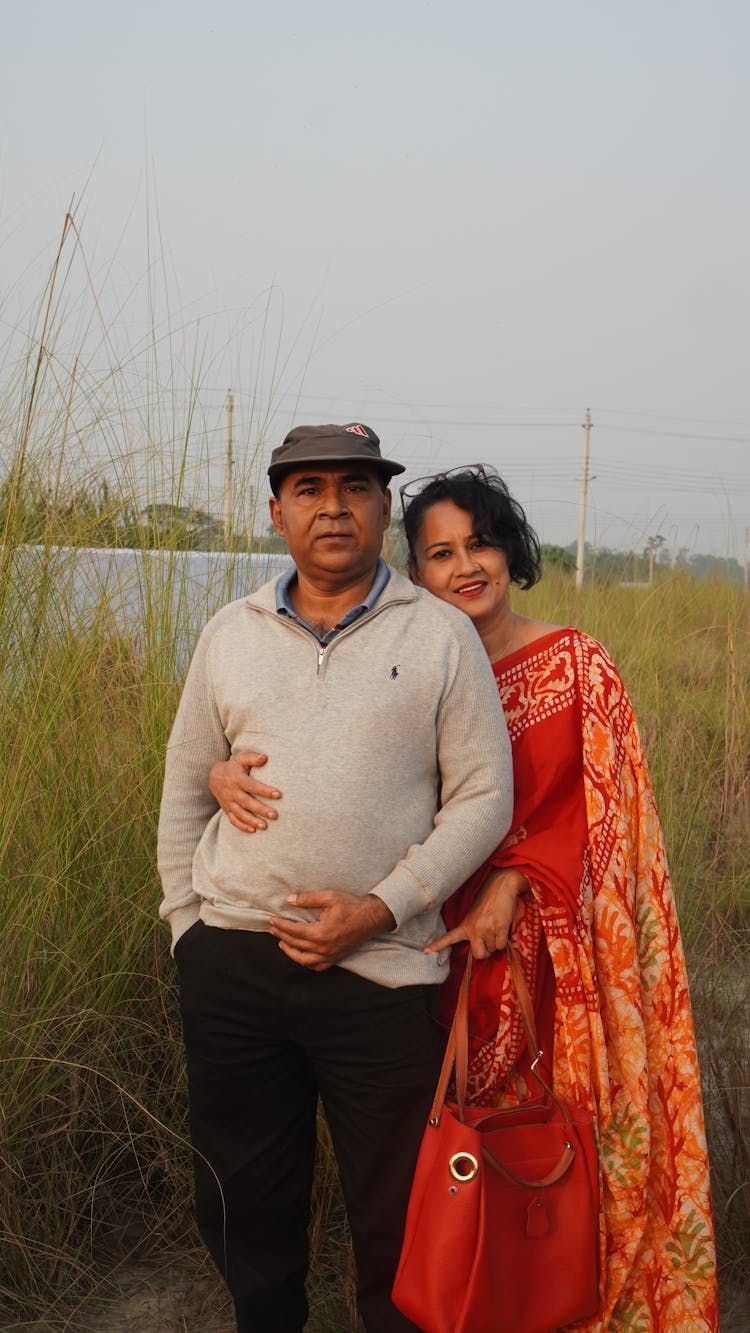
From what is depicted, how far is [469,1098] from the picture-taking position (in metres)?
2.19

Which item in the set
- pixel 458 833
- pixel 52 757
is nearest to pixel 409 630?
pixel 458 833

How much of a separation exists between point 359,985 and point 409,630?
592 millimetres

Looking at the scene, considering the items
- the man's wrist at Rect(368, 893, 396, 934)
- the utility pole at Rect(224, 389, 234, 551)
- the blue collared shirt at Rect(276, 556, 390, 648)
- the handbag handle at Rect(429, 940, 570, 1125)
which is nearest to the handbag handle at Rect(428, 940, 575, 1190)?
the handbag handle at Rect(429, 940, 570, 1125)

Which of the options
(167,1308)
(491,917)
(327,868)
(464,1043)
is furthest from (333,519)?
(167,1308)

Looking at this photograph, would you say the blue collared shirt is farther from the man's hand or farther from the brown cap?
the man's hand

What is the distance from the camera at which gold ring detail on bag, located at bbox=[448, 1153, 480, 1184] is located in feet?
6.12

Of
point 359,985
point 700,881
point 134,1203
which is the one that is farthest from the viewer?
point 700,881

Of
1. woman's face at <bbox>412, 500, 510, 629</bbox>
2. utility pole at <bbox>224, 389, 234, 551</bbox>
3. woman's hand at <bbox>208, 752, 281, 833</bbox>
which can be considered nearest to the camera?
woman's hand at <bbox>208, 752, 281, 833</bbox>

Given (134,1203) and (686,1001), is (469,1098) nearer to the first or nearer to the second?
(686,1001)

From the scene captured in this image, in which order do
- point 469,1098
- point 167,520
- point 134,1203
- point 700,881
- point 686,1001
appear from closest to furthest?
point 469,1098 < point 686,1001 < point 134,1203 < point 167,520 < point 700,881

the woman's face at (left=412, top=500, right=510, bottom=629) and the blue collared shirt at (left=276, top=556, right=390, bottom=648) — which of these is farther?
the woman's face at (left=412, top=500, right=510, bottom=629)

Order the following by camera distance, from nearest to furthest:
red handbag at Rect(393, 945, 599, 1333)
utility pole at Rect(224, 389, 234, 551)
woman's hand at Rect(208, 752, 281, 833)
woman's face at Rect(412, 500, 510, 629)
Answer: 1. red handbag at Rect(393, 945, 599, 1333)
2. woman's hand at Rect(208, 752, 281, 833)
3. woman's face at Rect(412, 500, 510, 629)
4. utility pole at Rect(224, 389, 234, 551)

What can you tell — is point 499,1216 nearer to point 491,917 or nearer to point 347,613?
point 491,917

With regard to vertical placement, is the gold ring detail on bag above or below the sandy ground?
above
